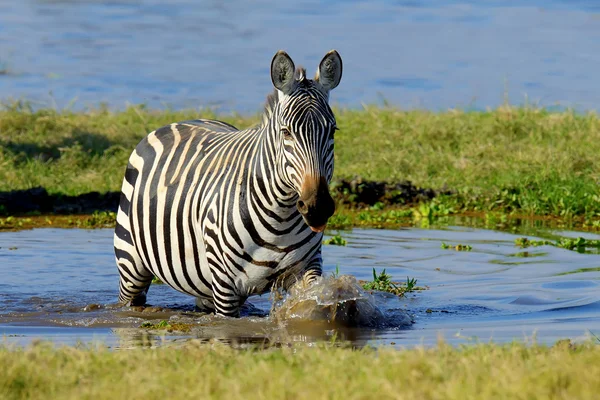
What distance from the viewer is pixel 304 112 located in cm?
564

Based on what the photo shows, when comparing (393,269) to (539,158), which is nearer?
(393,269)

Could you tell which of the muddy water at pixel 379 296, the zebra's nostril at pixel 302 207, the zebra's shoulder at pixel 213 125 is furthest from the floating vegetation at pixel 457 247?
the zebra's nostril at pixel 302 207

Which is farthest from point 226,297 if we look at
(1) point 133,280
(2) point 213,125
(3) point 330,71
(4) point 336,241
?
(4) point 336,241

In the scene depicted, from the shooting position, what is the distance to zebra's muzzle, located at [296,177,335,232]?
17.4 ft

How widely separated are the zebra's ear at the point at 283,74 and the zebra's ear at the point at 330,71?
194 mm

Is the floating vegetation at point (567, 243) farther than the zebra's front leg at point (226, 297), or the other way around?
the floating vegetation at point (567, 243)

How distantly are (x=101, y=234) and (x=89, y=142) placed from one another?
567 centimetres

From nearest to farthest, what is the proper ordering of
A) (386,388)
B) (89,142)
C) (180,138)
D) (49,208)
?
(386,388) < (180,138) < (49,208) < (89,142)

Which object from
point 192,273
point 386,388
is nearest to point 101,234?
point 192,273

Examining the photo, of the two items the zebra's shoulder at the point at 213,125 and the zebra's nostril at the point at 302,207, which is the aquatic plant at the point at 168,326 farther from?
the zebra's shoulder at the point at 213,125

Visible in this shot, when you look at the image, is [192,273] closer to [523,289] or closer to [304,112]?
[304,112]

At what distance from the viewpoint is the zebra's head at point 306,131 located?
17.6 ft

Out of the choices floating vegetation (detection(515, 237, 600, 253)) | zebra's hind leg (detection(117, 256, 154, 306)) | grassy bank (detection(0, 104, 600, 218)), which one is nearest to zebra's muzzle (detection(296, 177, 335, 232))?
zebra's hind leg (detection(117, 256, 154, 306))

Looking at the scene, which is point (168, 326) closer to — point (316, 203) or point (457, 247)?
point (316, 203)
